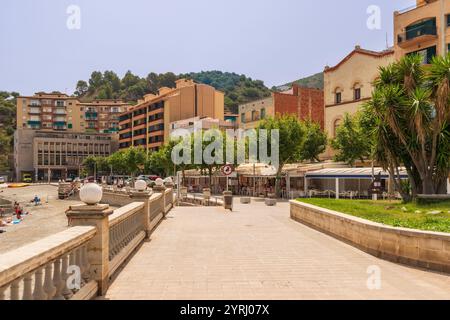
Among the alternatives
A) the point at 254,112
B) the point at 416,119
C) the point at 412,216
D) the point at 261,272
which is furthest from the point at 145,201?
the point at 254,112

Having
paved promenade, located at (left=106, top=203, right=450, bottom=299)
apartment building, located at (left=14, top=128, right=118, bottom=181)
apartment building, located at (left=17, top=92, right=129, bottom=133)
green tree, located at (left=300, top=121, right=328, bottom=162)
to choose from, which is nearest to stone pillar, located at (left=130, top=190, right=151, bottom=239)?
paved promenade, located at (left=106, top=203, right=450, bottom=299)

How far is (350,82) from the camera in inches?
1913

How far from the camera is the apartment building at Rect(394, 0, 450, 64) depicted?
37.9 meters

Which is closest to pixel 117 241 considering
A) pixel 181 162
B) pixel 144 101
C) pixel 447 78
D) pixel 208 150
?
pixel 447 78

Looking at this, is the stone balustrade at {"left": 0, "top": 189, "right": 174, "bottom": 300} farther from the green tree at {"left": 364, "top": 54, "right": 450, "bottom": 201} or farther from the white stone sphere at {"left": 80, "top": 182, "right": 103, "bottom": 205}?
the green tree at {"left": 364, "top": 54, "right": 450, "bottom": 201}

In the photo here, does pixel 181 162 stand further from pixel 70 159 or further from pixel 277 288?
pixel 70 159

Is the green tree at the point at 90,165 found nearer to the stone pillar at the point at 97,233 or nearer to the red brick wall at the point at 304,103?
the red brick wall at the point at 304,103

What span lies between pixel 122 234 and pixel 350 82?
44304mm

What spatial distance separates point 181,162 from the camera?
5653 centimetres

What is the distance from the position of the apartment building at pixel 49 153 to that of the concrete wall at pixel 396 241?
11482 centimetres


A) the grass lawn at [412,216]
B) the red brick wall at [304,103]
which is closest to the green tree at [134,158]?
the red brick wall at [304,103]

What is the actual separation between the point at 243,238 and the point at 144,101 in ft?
322

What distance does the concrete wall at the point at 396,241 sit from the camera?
8125mm
